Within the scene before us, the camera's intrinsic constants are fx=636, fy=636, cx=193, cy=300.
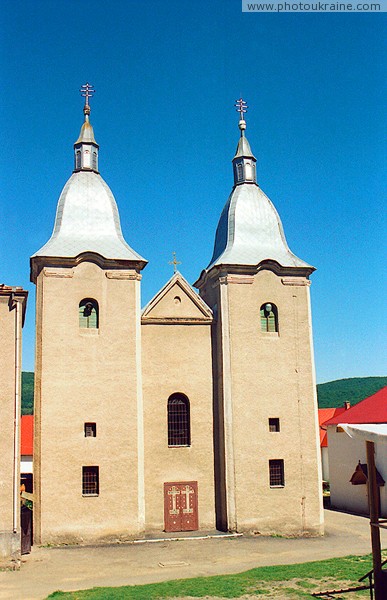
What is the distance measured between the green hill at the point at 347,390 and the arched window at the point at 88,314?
81.4 metres

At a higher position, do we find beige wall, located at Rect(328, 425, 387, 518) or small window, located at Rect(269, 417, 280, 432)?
small window, located at Rect(269, 417, 280, 432)

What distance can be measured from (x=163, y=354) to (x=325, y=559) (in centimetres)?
1122

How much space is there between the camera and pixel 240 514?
26922 millimetres

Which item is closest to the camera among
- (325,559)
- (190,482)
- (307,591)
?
(307,591)

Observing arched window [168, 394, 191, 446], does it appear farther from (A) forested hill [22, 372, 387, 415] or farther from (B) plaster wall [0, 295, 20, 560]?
(A) forested hill [22, 372, 387, 415]

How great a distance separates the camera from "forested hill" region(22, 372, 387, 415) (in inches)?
4103

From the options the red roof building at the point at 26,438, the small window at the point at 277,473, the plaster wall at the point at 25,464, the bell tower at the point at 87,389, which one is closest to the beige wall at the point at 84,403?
the bell tower at the point at 87,389

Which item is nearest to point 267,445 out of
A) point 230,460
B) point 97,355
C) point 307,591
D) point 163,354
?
point 230,460

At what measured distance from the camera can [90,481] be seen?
26.2m

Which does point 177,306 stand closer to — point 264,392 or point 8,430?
point 264,392

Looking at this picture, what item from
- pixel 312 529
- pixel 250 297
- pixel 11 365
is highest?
pixel 250 297

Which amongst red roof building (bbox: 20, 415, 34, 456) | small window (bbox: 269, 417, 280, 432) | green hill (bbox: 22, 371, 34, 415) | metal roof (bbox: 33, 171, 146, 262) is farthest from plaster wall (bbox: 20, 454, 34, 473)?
green hill (bbox: 22, 371, 34, 415)

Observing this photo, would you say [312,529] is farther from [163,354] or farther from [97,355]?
[97,355]

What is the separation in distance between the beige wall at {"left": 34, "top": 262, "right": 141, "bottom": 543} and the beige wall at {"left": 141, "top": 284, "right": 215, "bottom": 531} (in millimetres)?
1134
